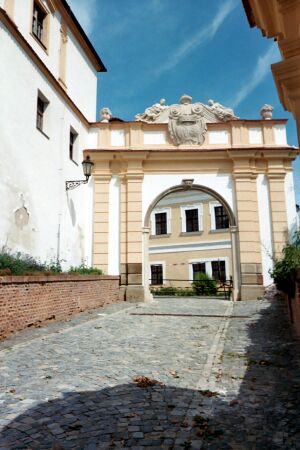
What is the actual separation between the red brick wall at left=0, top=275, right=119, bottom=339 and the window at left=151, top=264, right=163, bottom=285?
52.0 feet

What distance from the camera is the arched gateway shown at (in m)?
15.1

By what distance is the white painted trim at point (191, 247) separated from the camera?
26672 mm

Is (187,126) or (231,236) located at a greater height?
(187,126)

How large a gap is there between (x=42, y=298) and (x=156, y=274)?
20147mm

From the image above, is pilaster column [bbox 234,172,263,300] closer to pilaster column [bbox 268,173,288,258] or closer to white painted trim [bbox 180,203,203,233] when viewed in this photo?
pilaster column [bbox 268,173,288,258]

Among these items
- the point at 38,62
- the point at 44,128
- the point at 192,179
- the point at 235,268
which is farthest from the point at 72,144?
the point at 235,268

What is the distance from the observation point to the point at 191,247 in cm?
2759

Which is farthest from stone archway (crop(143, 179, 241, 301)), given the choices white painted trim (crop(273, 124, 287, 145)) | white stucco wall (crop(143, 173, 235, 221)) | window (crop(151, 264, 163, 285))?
window (crop(151, 264, 163, 285))

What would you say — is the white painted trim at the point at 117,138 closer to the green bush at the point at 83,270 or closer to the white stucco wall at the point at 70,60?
the white stucco wall at the point at 70,60

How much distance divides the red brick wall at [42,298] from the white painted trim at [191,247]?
50.7ft

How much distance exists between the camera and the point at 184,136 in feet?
52.3

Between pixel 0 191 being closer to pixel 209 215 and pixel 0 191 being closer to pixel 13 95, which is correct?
pixel 13 95

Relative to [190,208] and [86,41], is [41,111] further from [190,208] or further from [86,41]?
[190,208]

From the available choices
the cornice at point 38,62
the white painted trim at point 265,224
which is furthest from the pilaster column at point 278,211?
the cornice at point 38,62
